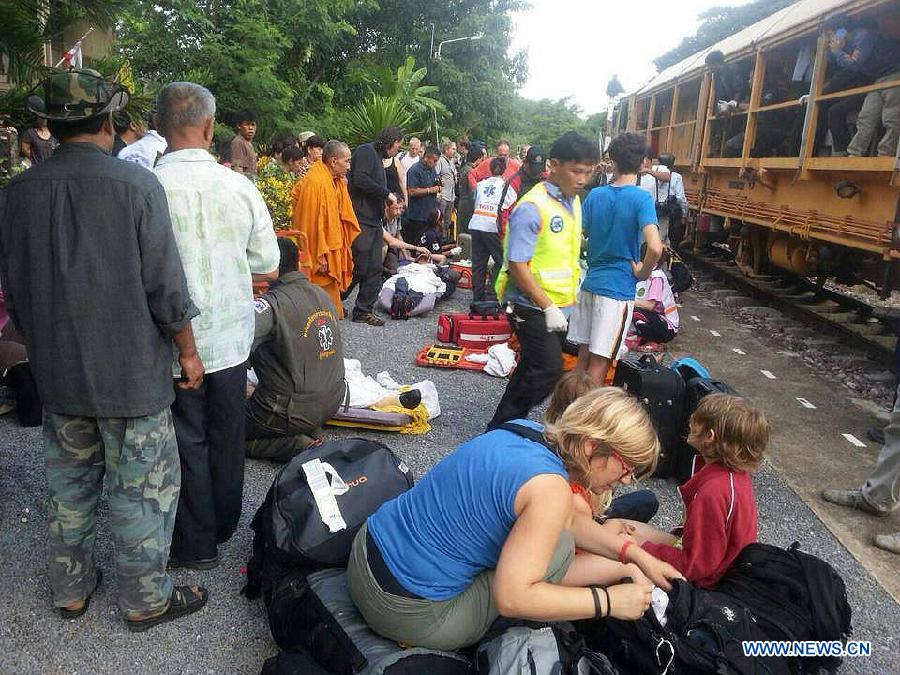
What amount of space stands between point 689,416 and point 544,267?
110cm

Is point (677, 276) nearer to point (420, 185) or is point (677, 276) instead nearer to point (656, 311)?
point (656, 311)

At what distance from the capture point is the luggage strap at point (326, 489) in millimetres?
2586

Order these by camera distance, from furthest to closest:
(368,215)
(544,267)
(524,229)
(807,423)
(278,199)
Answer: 1. (278,199)
2. (368,215)
3. (807,423)
4. (544,267)
5. (524,229)

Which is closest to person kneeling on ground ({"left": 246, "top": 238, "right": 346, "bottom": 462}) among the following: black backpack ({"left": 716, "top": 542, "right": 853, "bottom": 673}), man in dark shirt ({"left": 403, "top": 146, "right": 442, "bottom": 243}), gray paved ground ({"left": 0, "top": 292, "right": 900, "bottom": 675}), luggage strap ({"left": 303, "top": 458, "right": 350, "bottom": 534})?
gray paved ground ({"left": 0, "top": 292, "right": 900, "bottom": 675})

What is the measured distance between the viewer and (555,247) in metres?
3.77

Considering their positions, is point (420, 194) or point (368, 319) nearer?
point (368, 319)

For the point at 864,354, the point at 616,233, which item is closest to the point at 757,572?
the point at 616,233

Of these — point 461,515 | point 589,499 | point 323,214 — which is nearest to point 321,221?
point 323,214

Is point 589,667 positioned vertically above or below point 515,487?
below

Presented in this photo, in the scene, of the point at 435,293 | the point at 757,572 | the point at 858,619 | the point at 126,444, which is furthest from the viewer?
the point at 435,293

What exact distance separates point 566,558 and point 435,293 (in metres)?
5.54

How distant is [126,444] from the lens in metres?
2.33

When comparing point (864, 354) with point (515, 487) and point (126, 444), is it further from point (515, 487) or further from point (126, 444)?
point (126, 444)

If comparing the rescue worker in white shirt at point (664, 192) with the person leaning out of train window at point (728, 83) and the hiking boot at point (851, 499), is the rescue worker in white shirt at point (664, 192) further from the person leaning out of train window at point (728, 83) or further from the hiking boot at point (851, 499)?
the hiking boot at point (851, 499)
